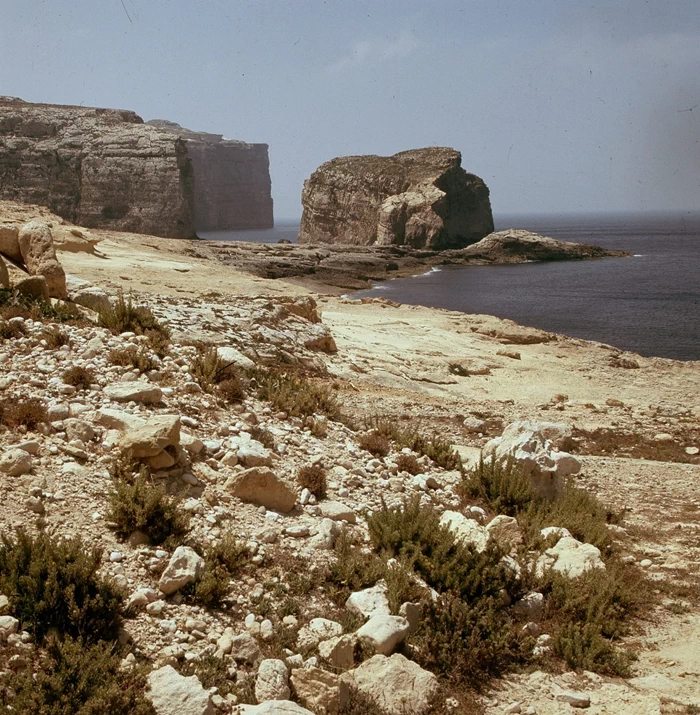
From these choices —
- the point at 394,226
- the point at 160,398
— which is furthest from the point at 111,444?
the point at 394,226

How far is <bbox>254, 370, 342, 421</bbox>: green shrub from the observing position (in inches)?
352

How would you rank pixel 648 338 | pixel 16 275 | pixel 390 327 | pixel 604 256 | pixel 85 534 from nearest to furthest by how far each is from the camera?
pixel 85 534 < pixel 16 275 < pixel 390 327 < pixel 648 338 < pixel 604 256

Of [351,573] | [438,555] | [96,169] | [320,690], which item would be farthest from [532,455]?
[96,169]

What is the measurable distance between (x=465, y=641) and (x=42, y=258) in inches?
376

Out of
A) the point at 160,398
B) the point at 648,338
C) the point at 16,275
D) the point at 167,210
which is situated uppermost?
the point at 167,210

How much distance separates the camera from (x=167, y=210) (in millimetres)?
85625

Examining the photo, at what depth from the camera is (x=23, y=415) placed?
6.46 m

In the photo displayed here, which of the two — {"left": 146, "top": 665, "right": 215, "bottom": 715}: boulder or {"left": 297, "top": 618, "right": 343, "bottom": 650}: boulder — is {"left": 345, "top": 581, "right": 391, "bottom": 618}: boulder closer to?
{"left": 297, "top": 618, "right": 343, "bottom": 650}: boulder

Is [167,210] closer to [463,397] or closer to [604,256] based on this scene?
[604,256]

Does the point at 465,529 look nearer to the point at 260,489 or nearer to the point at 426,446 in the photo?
the point at 260,489

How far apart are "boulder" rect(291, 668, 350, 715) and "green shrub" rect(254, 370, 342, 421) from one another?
15.2ft

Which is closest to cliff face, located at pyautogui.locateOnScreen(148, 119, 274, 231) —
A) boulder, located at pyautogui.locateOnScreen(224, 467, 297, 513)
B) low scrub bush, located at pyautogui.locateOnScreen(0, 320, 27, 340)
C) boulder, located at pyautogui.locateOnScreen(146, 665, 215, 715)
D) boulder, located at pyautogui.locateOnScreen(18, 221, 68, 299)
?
boulder, located at pyautogui.locateOnScreen(18, 221, 68, 299)

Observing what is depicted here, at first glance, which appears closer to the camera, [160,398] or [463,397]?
[160,398]

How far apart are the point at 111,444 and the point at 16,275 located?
6.22m
